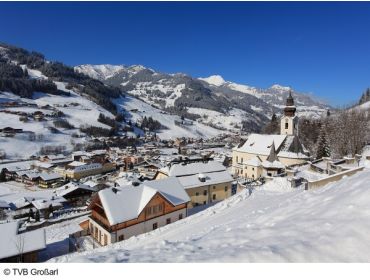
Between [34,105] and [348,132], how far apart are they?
186 m

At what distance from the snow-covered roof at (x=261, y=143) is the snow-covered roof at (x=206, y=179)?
18.3 m

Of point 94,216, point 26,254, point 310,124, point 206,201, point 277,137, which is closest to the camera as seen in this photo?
point 26,254

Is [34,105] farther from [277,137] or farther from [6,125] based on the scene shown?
[277,137]

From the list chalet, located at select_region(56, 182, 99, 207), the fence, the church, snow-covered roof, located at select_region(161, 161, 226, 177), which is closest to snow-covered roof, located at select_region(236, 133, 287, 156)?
the church

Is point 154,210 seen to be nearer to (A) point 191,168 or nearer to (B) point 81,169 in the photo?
(A) point 191,168

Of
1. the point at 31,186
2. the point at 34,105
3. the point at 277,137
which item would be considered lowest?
the point at 31,186

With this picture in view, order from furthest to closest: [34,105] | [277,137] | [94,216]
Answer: [34,105]
[277,137]
[94,216]

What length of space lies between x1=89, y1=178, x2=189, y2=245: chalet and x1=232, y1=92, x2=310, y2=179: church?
2412 centimetres

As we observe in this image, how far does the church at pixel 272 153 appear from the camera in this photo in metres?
56.0

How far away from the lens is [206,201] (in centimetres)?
4319

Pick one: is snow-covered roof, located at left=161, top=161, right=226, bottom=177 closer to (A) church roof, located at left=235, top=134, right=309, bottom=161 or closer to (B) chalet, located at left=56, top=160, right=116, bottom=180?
(A) church roof, located at left=235, top=134, right=309, bottom=161

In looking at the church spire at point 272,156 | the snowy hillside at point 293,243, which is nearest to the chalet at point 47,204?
the church spire at point 272,156

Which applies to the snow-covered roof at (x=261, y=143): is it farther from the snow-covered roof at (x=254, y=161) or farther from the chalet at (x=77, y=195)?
the chalet at (x=77, y=195)
